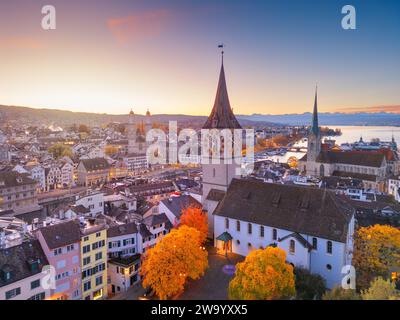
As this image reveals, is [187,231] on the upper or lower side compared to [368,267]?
upper

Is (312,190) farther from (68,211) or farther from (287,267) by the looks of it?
(68,211)

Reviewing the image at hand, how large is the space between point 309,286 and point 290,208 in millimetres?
5012

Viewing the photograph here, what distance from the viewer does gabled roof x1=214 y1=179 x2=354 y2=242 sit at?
1631 cm

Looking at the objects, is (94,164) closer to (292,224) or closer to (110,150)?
(110,150)

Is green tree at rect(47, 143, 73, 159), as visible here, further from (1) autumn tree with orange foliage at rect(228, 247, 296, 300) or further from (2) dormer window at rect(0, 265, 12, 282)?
(1) autumn tree with orange foliage at rect(228, 247, 296, 300)

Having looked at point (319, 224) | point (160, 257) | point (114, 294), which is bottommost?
point (114, 294)

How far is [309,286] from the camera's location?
1383 centimetres

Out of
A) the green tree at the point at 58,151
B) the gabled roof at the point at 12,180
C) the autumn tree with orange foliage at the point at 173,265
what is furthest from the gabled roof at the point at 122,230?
the green tree at the point at 58,151

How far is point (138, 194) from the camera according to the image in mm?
33844

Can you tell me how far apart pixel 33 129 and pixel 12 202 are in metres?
98.3

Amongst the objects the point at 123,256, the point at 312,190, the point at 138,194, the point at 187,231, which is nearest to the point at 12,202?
the point at 138,194

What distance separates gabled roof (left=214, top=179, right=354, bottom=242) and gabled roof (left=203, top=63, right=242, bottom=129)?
15.2ft

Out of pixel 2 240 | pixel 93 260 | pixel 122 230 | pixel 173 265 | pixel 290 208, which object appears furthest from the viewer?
pixel 122 230

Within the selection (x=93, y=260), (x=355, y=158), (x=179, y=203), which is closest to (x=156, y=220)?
(x=179, y=203)
